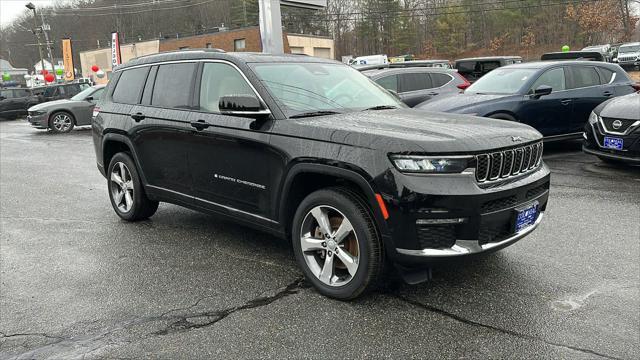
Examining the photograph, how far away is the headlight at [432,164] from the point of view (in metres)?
3.17

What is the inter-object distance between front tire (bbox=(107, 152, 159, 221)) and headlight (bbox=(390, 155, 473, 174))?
11.1 feet

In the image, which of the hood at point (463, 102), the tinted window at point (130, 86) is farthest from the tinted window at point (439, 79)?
the tinted window at point (130, 86)

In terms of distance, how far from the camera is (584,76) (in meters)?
9.43

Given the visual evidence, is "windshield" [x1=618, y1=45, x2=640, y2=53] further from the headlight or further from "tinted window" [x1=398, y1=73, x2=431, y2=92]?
the headlight

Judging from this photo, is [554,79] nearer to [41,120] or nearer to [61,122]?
[61,122]

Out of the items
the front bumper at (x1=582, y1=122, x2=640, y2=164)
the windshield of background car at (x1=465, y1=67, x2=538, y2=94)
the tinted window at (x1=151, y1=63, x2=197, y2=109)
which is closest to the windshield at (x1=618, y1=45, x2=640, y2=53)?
the windshield of background car at (x1=465, y1=67, x2=538, y2=94)

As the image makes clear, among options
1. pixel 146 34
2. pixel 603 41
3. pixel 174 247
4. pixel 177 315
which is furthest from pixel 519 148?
pixel 146 34

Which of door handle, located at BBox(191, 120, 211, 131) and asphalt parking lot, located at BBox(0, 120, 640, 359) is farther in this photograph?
door handle, located at BBox(191, 120, 211, 131)

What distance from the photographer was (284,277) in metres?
4.07

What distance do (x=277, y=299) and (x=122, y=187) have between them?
2.99m

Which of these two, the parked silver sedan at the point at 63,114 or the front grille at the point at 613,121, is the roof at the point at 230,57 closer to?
the front grille at the point at 613,121

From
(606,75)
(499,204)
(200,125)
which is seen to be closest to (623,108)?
(606,75)

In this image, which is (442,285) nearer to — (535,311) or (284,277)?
(535,311)

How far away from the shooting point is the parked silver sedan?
57.8 feet
